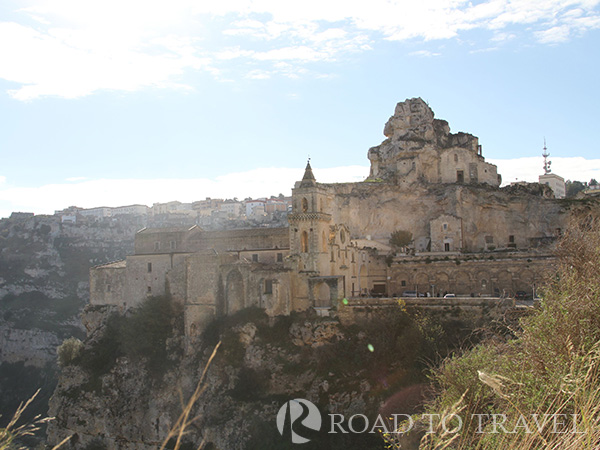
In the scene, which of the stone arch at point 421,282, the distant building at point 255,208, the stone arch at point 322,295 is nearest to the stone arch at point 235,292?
the stone arch at point 322,295

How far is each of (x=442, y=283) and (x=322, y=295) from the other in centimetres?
1003

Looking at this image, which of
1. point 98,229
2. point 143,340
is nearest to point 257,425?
point 143,340

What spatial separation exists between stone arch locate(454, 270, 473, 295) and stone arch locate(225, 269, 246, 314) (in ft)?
48.5

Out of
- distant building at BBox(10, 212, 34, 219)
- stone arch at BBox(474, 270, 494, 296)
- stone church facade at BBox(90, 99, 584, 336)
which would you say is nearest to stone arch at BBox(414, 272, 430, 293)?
stone church facade at BBox(90, 99, 584, 336)

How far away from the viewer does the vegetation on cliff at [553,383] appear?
6.06 metres

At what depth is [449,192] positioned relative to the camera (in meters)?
44.3

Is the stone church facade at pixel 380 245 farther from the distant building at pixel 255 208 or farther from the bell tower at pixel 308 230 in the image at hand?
the distant building at pixel 255 208

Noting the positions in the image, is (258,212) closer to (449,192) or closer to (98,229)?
(98,229)

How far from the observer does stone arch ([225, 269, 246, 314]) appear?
109 ft

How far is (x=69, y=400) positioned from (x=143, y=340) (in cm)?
722

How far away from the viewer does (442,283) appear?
37.8 metres

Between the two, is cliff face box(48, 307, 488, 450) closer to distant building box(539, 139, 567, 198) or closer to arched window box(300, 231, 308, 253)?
arched window box(300, 231, 308, 253)

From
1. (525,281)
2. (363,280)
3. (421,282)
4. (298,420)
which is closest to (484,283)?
(525,281)

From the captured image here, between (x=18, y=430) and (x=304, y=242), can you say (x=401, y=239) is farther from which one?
(x=18, y=430)
